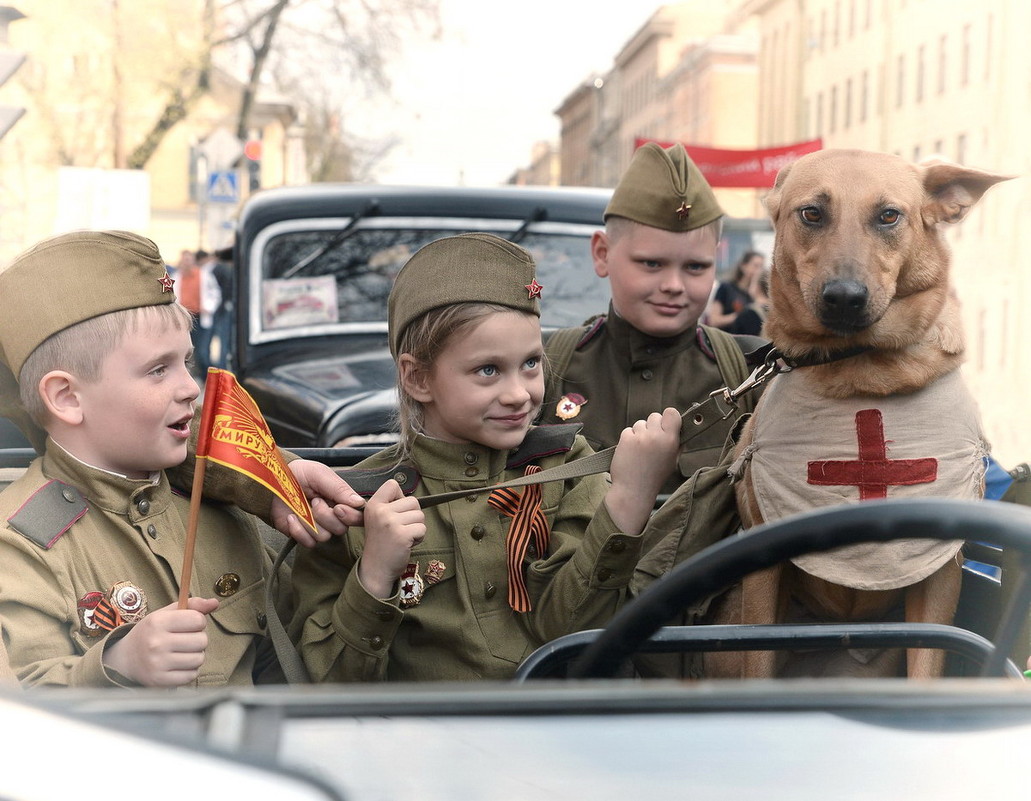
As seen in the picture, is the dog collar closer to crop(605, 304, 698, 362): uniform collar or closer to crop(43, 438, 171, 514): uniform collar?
crop(605, 304, 698, 362): uniform collar

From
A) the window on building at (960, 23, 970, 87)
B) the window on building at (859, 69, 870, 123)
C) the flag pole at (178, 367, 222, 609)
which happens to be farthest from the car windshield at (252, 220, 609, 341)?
the window on building at (859, 69, 870, 123)

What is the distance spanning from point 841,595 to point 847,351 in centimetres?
46

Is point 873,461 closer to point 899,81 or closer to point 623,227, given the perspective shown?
point 623,227

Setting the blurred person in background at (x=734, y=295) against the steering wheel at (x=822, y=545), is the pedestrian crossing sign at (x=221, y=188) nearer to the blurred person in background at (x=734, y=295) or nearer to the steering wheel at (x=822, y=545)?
the blurred person in background at (x=734, y=295)

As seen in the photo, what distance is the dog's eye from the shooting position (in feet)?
7.93

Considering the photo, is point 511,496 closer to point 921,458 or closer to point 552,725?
point 921,458

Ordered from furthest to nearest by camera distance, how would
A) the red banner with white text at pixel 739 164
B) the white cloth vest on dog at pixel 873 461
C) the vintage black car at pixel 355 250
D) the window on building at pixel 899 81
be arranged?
the window on building at pixel 899 81 < the red banner with white text at pixel 739 164 < the vintage black car at pixel 355 250 < the white cloth vest on dog at pixel 873 461

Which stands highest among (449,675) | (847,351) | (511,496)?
(847,351)

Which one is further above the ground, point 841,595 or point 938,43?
point 938,43

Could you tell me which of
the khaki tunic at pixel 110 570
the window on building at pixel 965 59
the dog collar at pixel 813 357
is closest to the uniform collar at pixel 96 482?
the khaki tunic at pixel 110 570

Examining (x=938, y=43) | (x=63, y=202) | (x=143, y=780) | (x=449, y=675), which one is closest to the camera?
(x=143, y=780)

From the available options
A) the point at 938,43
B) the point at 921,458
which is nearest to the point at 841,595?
the point at 921,458

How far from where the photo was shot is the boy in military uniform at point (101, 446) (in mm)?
1851

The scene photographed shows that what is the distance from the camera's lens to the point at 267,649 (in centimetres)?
220
